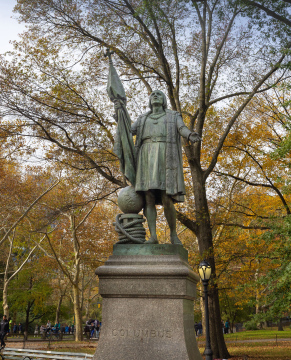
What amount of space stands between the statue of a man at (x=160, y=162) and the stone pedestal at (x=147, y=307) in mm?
511

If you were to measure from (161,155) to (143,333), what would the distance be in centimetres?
258

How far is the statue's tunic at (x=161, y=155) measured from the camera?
5953mm

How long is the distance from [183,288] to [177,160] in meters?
1.92

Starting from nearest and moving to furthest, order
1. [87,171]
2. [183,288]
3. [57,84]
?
[183,288] → [57,84] → [87,171]

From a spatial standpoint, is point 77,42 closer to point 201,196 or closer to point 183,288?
point 201,196

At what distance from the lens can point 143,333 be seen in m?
5.16

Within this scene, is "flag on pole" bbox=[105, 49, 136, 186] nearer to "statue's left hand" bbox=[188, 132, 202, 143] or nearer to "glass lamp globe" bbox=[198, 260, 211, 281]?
"statue's left hand" bbox=[188, 132, 202, 143]

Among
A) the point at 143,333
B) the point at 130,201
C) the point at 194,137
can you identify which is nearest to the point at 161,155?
the point at 194,137

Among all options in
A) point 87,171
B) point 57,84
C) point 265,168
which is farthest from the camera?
point 265,168

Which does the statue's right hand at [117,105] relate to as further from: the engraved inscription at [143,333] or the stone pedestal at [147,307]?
the engraved inscription at [143,333]

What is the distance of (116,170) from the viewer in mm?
16875

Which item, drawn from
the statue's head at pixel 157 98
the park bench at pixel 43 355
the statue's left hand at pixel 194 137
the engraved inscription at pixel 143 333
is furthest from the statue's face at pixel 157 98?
the park bench at pixel 43 355

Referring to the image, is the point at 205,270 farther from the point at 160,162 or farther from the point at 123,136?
the point at 123,136

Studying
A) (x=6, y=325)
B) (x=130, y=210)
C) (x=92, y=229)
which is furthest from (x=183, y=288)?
(x=92, y=229)
